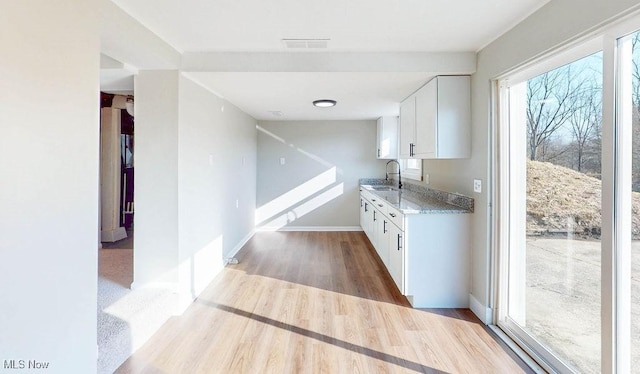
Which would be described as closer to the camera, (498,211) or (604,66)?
(604,66)

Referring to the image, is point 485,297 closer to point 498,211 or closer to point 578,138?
point 498,211

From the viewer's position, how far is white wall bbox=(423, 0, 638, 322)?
173 centimetres

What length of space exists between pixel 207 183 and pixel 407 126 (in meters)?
2.30

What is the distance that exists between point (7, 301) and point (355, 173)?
208 inches

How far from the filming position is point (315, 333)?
2484 millimetres

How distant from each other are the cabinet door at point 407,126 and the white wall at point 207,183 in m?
2.15

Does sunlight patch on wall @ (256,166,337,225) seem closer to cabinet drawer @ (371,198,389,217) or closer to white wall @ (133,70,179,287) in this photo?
cabinet drawer @ (371,198,389,217)

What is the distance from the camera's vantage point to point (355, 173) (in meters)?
6.16

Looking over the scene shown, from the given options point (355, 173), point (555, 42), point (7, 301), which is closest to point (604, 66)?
point (555, 42)

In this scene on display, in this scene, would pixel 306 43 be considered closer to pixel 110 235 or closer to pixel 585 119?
pixel 585 119

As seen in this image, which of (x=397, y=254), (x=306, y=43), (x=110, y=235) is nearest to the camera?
(x=306, y=43)

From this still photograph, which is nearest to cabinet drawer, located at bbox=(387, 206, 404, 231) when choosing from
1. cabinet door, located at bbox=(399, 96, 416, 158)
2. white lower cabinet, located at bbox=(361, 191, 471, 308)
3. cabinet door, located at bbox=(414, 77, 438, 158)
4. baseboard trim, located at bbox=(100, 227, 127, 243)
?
white lower cabinet, located at bbox=(361, 191, 471, 308)

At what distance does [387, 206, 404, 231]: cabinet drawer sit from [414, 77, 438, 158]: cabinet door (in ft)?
2.02

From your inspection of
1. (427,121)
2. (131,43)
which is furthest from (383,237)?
(131,43)
